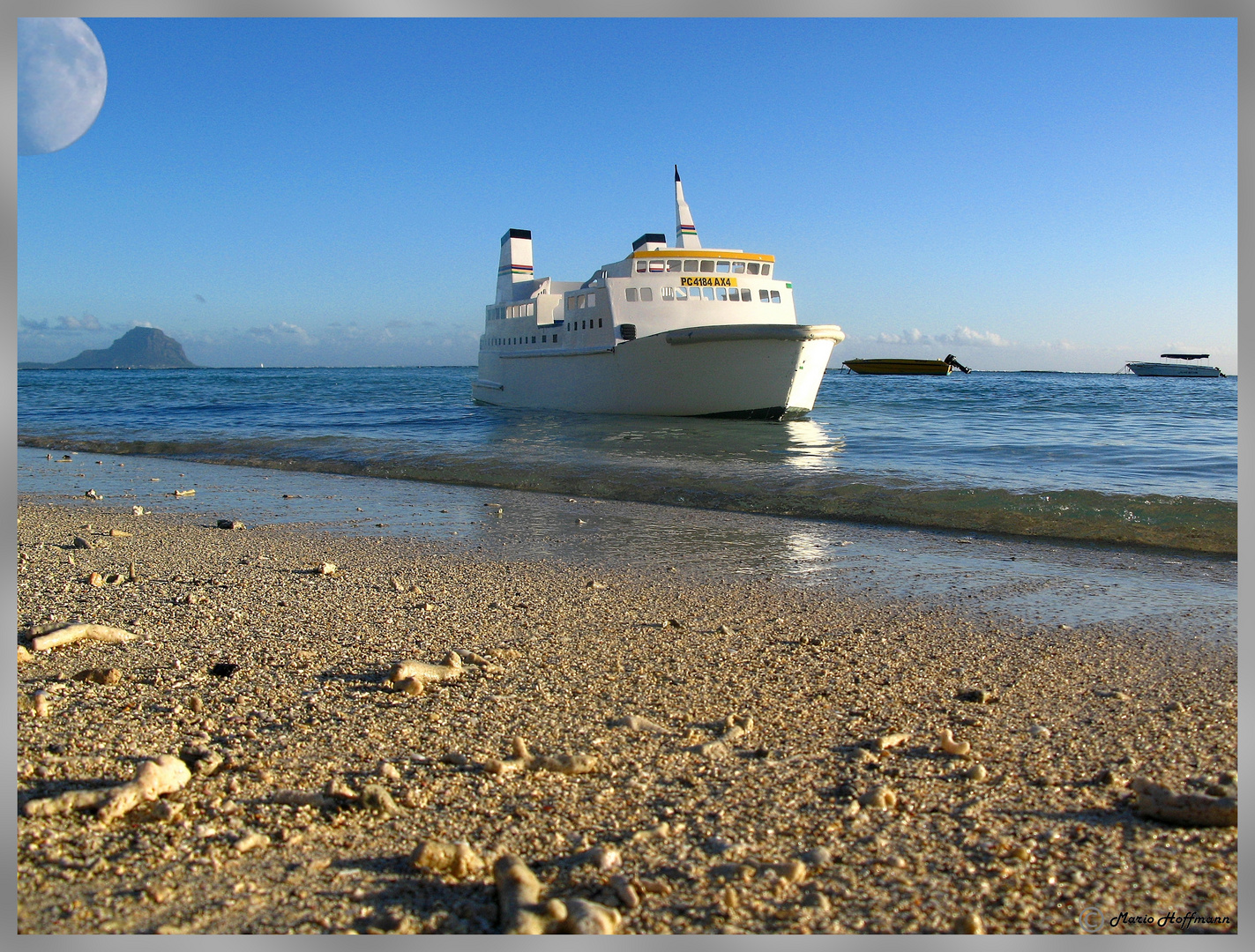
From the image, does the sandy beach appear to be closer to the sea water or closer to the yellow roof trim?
the sea water

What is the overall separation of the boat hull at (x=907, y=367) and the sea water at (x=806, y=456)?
55.6 m

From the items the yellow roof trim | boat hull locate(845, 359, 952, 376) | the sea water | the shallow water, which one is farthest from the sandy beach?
boat hull locate(845, 359, 952, 376)

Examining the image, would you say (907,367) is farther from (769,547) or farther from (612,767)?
(612,767)

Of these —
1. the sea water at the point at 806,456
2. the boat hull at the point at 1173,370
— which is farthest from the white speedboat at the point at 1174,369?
the sea water at the point at 806,456

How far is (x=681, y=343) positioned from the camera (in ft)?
72.7

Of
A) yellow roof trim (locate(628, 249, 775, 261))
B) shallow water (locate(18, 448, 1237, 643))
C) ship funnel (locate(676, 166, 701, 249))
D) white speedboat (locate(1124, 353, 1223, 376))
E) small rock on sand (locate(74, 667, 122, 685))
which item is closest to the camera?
small rock on sand (locate(74, 667, 122, 685))

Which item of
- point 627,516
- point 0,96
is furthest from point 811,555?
point 0,96

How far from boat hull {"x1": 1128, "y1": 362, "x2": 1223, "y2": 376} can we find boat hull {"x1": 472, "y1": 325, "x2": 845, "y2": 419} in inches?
2977

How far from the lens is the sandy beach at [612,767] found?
161cm

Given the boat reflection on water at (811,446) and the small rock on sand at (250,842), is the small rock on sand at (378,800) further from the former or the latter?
the boat reflection on water at (811,446)

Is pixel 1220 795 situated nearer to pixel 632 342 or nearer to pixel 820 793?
pixel 820 793

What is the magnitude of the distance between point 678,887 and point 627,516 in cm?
641

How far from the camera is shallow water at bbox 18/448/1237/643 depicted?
4676 mm

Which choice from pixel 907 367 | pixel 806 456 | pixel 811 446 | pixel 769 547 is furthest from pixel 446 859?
pixel 907 367
